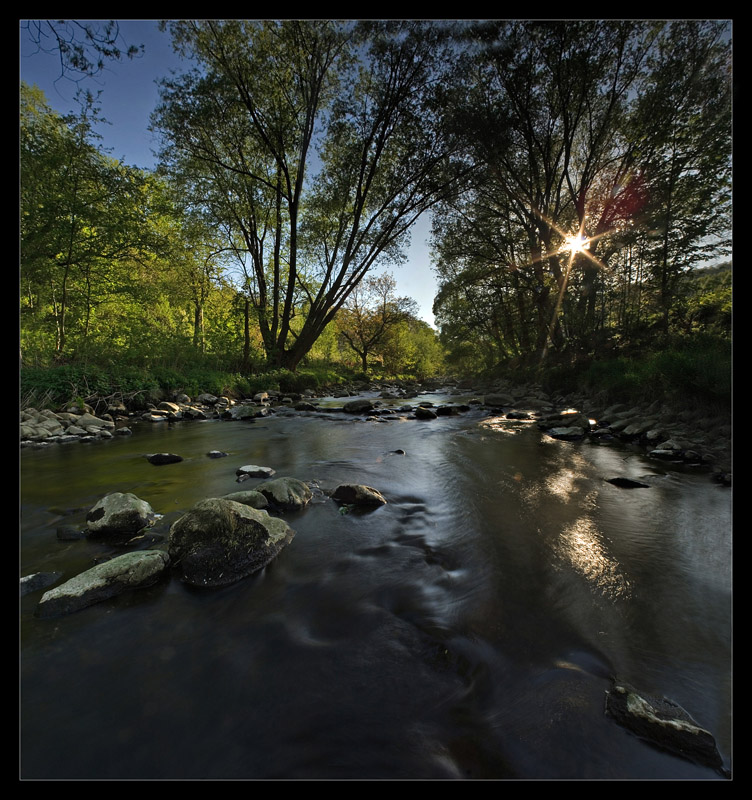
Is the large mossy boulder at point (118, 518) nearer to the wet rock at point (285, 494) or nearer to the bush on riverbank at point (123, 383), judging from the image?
the wet rock at point (285, 494)

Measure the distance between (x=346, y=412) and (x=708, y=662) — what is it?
11264mm

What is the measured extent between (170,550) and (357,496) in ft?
6.33

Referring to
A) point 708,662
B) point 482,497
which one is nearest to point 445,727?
point 708,662

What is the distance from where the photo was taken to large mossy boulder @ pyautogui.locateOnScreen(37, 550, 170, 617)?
1978 mm

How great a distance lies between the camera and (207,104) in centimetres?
1441

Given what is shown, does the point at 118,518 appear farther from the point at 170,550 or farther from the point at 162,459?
the point at 162,459

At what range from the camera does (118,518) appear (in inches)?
118

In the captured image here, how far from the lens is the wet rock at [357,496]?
3.81 metres

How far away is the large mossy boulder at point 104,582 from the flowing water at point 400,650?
8 cm

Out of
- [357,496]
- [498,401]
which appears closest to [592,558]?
[357,496]

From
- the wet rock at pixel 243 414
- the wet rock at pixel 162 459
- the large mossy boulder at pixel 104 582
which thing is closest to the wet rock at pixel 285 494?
the large mossy boulder at pixel 104 582

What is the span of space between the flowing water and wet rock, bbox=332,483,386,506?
162mm

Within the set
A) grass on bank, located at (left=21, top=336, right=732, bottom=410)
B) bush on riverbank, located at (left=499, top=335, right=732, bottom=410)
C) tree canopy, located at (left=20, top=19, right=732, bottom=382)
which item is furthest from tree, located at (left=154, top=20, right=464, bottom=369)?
bush on riverbank, located at (left=499, top=335, right=732, bottom=410)
